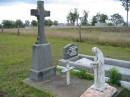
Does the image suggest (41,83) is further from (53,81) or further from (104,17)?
(104,17)

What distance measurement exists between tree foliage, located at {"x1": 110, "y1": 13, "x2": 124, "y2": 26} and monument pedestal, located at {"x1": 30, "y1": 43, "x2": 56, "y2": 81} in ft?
236

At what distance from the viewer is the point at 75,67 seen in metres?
6.81

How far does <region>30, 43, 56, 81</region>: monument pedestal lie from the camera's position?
Answer: 5.93m

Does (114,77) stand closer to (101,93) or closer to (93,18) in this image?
(101,93)

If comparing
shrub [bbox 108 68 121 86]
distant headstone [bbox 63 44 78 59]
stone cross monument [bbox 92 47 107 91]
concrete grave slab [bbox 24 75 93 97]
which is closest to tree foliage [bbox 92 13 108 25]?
distant headstone [bbox 63 44 78 59]

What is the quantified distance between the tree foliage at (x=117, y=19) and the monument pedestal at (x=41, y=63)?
72.0 metres

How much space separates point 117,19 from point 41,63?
244ft

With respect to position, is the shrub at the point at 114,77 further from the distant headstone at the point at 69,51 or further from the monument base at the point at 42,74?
the distant headstone at the point at 69,51

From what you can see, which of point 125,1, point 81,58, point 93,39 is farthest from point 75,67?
point 125,1

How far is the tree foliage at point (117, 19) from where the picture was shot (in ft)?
249

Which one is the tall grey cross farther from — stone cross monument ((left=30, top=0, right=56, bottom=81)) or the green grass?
the green grass

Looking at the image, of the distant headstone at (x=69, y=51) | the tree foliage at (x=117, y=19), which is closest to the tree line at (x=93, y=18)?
the tree foliage at (x=117, y=19)

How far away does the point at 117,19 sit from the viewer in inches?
3039

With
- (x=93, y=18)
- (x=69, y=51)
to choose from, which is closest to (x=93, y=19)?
(x=93, y=18)
